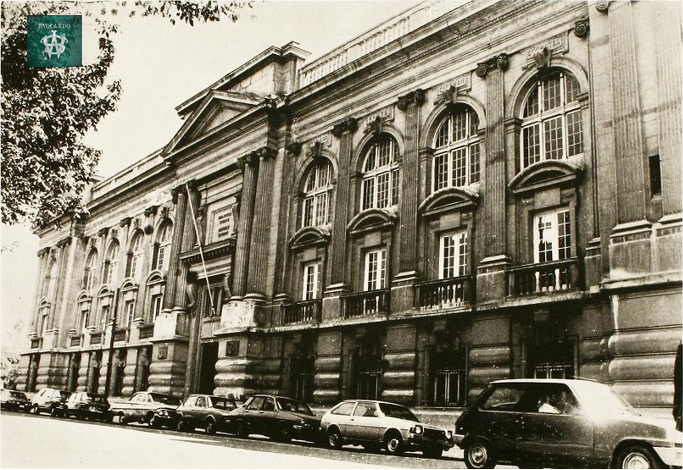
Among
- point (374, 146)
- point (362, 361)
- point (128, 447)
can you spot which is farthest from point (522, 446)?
point (374, 146)

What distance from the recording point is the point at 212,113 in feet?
111

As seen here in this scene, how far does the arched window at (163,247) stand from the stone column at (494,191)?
22.2 metres

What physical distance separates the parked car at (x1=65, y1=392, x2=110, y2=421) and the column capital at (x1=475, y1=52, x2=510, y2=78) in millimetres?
21056

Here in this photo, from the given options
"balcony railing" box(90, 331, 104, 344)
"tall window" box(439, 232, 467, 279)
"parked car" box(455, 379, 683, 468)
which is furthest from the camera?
"balcony railing" box(90, 331, 104, 344)

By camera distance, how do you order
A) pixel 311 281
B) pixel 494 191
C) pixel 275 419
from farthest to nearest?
pixel 311 281
pixel 494 191
pixel 275 419

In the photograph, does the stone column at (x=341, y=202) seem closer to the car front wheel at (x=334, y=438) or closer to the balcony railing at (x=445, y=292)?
the balcony railing at (x=445, y=292)

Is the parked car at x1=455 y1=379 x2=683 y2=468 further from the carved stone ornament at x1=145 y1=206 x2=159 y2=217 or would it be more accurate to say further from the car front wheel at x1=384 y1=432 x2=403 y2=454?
the carved stone ornament at x1=145 y1=206 x2=159 y2=217

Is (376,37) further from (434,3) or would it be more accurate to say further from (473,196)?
(473,196)

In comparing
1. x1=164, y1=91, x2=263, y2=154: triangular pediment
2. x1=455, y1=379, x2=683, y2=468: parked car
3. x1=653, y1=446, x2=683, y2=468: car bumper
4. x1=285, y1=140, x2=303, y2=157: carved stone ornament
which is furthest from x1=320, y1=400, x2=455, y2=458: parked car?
x1=164, y1=91, x2=263, y2=154: triangular pediment

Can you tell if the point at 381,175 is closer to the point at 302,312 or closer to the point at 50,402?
the point at 302,312

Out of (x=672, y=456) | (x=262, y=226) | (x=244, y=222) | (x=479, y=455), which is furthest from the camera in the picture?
(x=244, y=222)

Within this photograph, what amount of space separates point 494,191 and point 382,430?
26.6 ft

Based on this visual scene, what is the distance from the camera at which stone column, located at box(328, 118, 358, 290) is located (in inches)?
1019

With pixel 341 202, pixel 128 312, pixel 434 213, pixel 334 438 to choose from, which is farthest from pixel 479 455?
pixel 128 312
